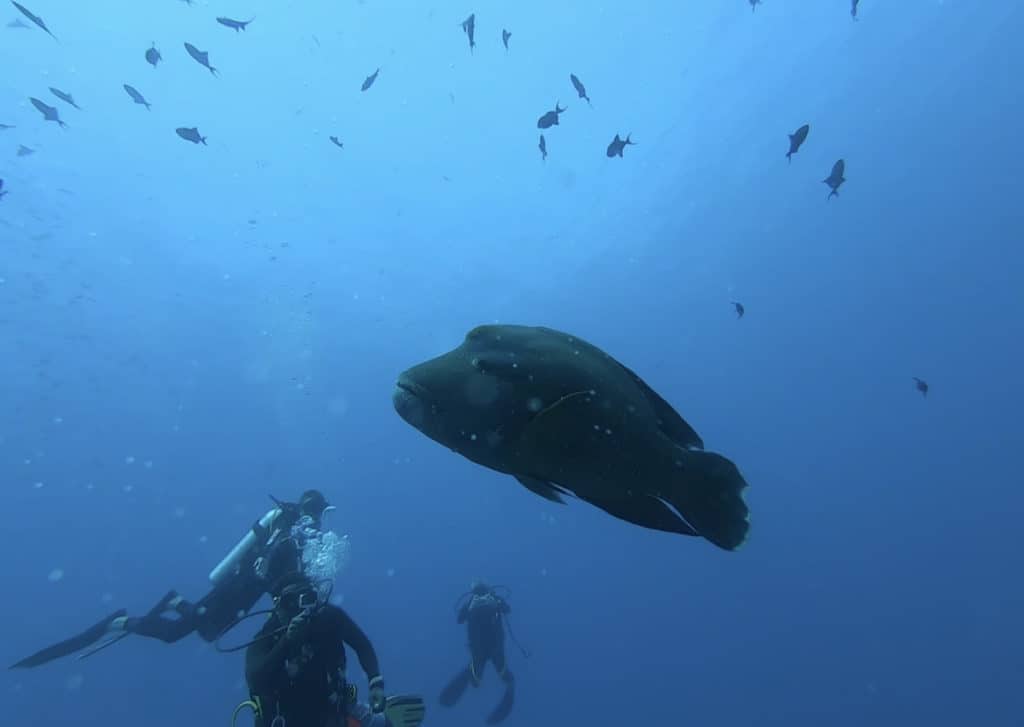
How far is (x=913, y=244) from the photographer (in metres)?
64.6

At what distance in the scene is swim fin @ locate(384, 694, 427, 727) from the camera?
5.66 m

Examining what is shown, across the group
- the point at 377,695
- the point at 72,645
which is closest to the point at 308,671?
the point at 377,695

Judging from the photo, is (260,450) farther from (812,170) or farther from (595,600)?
(812,170)

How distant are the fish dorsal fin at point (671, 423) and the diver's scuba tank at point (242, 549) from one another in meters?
8.81

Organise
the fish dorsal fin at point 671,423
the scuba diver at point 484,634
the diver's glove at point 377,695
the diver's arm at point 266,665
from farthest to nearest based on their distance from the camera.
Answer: the scuba diver at point 484,634
the diver's glove at point 377,695
the diver's arm at point 266,665
the fish dorsal fin at point 671,423

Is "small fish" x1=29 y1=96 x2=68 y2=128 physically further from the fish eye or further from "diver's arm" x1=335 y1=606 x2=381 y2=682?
the fish eye

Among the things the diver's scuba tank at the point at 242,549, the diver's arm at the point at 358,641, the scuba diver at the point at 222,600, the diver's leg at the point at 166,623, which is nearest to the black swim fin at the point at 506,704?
the scuba diver at the point at 222,600

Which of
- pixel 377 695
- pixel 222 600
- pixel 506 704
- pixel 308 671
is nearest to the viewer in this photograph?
pixel 308 671

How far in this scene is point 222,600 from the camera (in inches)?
334

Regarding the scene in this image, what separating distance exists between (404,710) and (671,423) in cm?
555

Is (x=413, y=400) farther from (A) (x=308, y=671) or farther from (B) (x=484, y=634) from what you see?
(B) (x=484, y=634)

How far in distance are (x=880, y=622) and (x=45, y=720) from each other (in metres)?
81.8

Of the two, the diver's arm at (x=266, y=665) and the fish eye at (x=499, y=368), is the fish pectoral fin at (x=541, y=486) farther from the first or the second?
the diver's arm at (x=266, y=665)

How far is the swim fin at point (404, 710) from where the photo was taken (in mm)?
5664
